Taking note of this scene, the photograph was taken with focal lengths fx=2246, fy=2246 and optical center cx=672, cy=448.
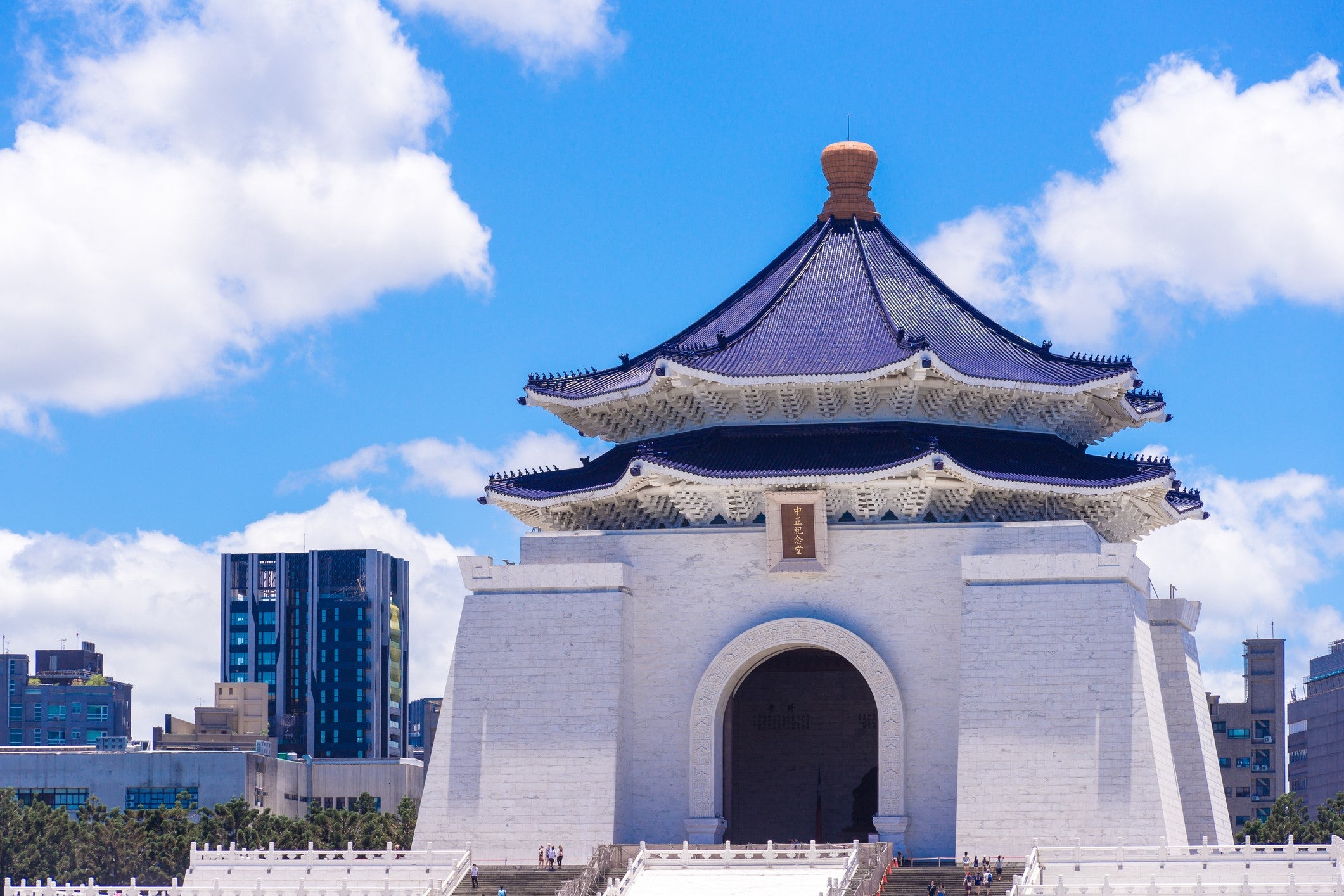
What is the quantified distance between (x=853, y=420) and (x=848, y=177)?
24.4ft

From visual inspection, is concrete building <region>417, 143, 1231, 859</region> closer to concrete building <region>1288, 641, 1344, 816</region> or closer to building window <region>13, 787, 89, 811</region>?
building window <region>13, 787, 89, 811</region>

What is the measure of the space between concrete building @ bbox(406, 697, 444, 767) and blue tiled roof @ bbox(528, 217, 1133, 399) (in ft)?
212

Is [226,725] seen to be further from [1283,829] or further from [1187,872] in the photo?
[1187,872]

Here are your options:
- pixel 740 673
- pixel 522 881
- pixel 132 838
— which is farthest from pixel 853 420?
pixel 132 838

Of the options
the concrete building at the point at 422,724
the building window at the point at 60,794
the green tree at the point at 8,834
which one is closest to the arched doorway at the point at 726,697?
the green tree at the point at 8,834

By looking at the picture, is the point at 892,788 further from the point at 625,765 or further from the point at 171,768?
the point at 171,768

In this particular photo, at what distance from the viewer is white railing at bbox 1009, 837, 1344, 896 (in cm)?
3422

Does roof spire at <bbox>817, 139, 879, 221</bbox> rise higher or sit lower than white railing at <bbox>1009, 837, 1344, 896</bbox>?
higher

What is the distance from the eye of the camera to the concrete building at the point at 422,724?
117000mm

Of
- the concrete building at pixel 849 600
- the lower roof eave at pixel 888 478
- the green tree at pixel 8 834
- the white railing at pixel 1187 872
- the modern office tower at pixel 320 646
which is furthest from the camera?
→ the modern office tower at pixel 320 646

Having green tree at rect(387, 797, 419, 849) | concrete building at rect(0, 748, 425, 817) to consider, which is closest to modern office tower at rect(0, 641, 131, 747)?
concrete building at rect(0, 748, 425, 817)

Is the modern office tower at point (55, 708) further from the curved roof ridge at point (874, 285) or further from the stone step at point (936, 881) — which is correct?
the stone step at point (936, 881)

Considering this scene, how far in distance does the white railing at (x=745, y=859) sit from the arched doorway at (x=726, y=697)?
10.5 ft

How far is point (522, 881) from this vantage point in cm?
3922
